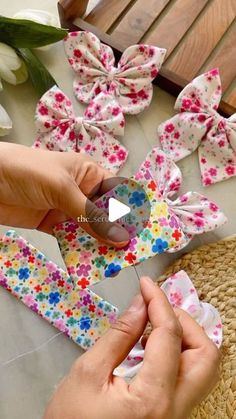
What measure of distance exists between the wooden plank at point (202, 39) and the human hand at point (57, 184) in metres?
0.47

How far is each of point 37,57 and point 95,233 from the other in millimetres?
674

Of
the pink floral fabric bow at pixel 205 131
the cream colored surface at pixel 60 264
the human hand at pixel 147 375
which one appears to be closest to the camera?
the human hand at pixel 147 375

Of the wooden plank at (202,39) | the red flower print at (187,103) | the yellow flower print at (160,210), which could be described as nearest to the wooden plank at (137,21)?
the wooden plank at (202,39)

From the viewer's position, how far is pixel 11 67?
3.81ft

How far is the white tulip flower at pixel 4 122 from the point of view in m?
1.12

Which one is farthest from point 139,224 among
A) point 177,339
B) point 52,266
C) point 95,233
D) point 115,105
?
point 115,105

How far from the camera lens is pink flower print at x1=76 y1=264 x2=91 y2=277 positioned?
78cm

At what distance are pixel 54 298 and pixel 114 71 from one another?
0.56 m

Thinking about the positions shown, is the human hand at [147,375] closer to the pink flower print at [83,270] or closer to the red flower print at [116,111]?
the pink flower print at [83,270]

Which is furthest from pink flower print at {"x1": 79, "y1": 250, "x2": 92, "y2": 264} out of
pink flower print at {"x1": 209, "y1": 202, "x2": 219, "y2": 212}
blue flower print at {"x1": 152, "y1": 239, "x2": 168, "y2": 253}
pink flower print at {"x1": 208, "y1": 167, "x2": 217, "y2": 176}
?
pink flower print at {"x1": 208, "y1": 167, "x2": 217, "y2": 176}

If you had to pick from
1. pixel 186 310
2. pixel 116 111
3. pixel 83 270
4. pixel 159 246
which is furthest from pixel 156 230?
pixel 116 111

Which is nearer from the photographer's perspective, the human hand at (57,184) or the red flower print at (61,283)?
the human hand at (57,184)

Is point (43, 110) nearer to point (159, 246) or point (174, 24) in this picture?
point (174, 24)

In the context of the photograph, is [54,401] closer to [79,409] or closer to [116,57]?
[79,409]
